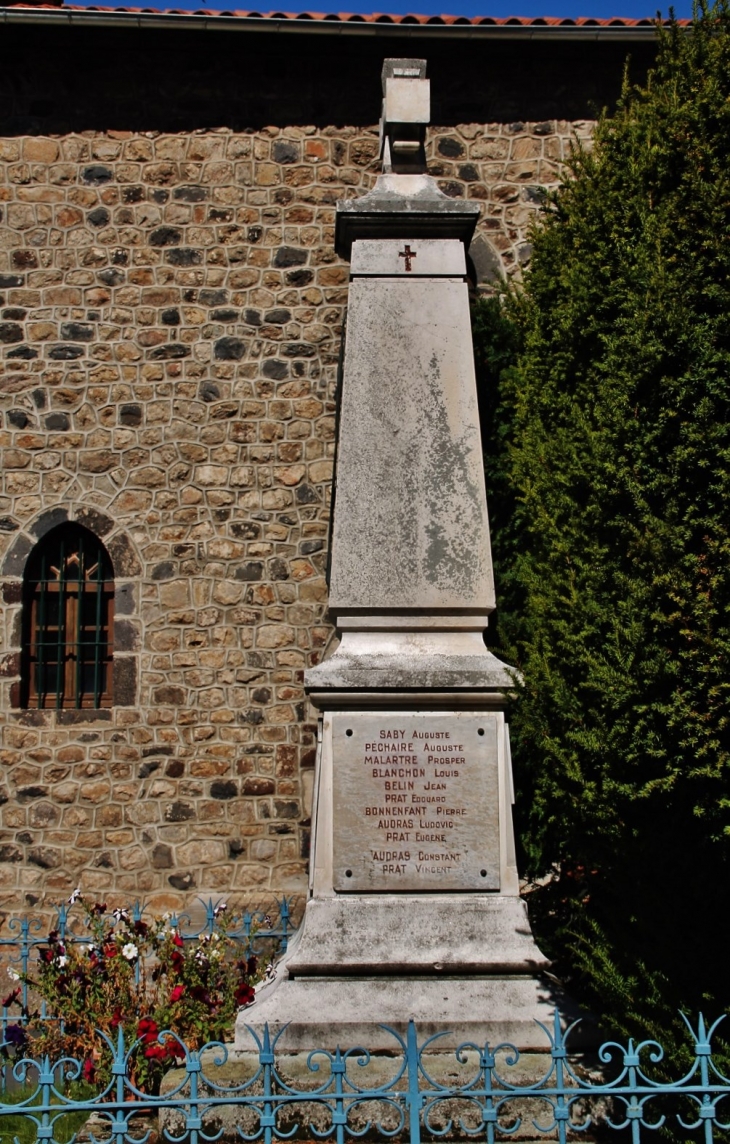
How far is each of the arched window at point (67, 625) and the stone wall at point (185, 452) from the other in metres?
0.18

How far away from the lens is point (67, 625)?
8.70 metres

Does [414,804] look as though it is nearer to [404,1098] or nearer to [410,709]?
[410,709]

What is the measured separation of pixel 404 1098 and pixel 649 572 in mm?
1977

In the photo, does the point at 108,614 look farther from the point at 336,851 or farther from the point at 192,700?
the point at 336,851

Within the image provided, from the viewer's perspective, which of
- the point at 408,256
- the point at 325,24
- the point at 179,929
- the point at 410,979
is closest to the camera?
the point at 410,979

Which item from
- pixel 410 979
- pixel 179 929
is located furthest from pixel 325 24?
pixel 410 979

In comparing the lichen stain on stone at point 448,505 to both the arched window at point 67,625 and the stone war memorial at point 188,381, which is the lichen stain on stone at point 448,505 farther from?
the arched window at point 67,625

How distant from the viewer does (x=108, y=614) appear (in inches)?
343

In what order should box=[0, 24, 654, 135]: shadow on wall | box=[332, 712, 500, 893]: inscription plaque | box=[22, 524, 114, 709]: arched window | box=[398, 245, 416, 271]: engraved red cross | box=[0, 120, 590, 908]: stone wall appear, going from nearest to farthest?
box=[332, 712, 500, 893]: inscription plaque, box=[398, 245, 416, 271]: engraved red cross, box=[0, 120, 590, 908]: stone wall, box=[22, 524, 114, 709]: arched window, box=[0, 24, 654, 135]: shadow on wall

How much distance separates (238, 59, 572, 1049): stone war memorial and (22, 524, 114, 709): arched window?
4.40m

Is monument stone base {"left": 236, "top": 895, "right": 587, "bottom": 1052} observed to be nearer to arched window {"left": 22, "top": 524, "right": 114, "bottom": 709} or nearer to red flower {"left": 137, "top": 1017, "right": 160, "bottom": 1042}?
red flower {"left": 137, "top": 1017, "right": 160, "bottom": 1042}

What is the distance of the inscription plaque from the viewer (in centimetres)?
441

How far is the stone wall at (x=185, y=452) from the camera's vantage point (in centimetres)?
830

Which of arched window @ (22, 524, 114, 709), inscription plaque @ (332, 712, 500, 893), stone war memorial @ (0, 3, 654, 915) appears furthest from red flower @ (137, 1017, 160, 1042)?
arched window @ (22, 524, 114, 709)
